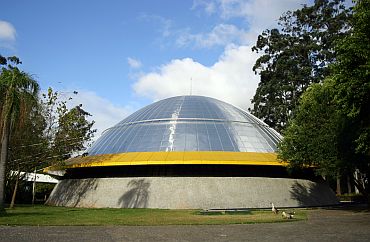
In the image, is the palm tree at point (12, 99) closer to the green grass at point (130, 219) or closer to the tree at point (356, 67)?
the green grass at point (130, 219)

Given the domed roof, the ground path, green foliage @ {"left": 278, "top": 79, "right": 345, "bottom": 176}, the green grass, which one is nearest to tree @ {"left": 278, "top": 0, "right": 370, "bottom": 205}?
green foliage @ {"left": 278, "top": 79, "right": 345, "bottom": 176}

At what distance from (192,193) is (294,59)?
32.0 meters

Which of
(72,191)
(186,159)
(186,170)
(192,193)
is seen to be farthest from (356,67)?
(72,191)

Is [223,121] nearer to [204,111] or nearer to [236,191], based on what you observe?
[204,111]

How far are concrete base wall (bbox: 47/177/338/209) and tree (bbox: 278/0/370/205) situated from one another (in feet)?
12.4

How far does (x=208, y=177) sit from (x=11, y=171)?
1634cm

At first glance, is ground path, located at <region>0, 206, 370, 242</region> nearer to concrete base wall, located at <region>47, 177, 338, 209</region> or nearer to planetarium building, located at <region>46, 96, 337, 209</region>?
concrete base wall, located at <region>47, 177, 338, 209</region>

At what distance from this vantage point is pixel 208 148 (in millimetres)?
30391

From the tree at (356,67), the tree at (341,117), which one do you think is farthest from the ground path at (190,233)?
the tree at (341,117)

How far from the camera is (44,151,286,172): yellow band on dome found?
2786 centimetres

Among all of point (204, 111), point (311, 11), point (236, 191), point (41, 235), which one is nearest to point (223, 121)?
point (204, 111)

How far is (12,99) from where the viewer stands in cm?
2041

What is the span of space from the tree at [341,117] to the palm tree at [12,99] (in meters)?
16.4

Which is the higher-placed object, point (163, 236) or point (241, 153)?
point (241, 153)
